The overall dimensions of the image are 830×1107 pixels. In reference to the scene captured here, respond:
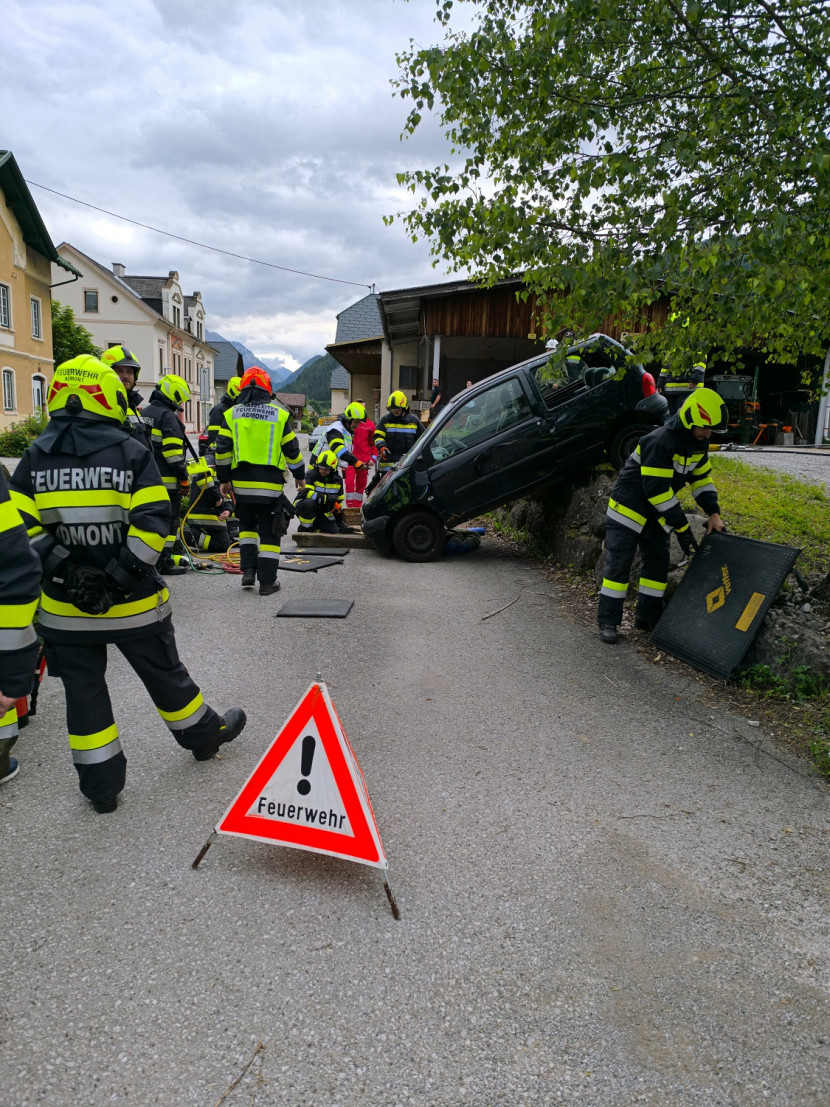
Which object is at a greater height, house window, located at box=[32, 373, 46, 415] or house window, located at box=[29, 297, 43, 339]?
house window, located at box=[29, 297, 43, 339]

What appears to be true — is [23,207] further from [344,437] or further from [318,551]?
[318,551]

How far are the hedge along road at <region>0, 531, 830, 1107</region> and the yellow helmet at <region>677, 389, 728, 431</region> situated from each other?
7.55 ft

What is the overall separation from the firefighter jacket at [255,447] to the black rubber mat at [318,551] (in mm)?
2515

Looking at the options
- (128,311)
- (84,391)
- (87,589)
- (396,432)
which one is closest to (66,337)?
(128,311)

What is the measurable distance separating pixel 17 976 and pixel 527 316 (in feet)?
66.7

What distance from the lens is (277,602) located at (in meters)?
7.43

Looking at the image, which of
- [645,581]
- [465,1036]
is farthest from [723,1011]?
[645,581]

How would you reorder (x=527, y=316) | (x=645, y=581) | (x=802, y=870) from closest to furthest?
(x=802, y=870)
(x=645, y=581)
(x=527, y=316)

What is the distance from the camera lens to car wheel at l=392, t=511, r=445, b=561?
9.26m

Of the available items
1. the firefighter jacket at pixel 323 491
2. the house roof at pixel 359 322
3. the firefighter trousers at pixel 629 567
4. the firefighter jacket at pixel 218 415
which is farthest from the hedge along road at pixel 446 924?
the house roof at pixel 359 322

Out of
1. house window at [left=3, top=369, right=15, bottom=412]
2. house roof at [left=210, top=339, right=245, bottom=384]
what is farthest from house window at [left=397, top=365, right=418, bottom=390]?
house roof at [left=210, top=339, right=245, bottom=384]

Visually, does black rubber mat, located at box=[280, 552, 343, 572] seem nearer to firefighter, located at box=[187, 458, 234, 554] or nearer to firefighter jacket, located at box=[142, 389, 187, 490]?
firefighter, located at box=[187, 458, 234, 554]

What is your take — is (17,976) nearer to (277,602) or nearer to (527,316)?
(277,602)

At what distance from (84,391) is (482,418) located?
621cm
